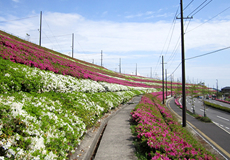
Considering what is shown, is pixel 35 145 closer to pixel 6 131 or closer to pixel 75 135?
pixel 6 131

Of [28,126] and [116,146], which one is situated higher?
[28,126]

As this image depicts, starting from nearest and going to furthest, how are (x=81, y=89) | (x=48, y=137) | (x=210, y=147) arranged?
(x=48, y=137), (x=210, y=147), (x=81, y=89)

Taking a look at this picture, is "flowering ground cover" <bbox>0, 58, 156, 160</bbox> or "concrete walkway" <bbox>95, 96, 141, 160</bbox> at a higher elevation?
"flowering ground cover" <bbox>0, 58, 156, 160</bbox>

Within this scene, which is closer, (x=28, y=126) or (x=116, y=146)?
(x=28, y=126)

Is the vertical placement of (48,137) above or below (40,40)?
below

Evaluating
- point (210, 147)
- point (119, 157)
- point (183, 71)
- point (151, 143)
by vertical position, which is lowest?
point (210, 147)

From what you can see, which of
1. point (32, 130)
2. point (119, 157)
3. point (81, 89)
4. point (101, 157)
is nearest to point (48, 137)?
point (32, 130)

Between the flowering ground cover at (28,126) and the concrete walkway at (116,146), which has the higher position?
the flowering ground cover at (28,126)

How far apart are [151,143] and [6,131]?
4574 mm

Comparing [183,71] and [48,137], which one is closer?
[48,137]

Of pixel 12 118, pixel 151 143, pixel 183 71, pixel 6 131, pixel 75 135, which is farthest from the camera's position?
pixel 183 71

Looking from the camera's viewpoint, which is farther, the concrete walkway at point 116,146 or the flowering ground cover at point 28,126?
the concrete walkway at point 116,146

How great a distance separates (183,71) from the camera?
15.2m

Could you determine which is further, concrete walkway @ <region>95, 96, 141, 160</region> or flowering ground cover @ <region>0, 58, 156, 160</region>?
concrete walkway @ <region>95, 96, 141, 160</region>
